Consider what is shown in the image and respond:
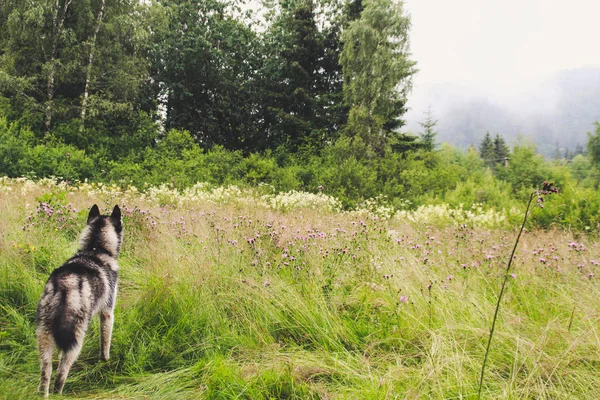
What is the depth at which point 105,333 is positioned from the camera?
237cm

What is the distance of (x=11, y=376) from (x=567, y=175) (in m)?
15.5

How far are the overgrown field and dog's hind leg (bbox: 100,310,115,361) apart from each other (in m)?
0.09

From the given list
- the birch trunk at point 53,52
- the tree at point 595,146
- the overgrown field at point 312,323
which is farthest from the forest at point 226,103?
the tree at point 595,146

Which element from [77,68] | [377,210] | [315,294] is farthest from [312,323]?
[77,68]

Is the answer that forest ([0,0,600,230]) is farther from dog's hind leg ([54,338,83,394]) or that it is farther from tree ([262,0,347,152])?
dog's hind leg ([54,338,83,394])

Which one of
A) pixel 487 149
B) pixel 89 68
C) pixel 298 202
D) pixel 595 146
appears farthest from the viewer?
pixel 487 149

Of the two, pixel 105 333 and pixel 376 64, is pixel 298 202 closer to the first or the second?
pixel 105 333

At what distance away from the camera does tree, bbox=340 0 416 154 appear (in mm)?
18672

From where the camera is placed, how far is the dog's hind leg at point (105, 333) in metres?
2.35

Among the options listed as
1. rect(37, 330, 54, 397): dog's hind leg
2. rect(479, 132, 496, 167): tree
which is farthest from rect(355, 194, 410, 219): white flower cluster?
rect(479, 132, 496, 167): tree

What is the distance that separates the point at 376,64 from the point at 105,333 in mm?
19478

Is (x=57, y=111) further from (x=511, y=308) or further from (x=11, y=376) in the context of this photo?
(x=511, y=308)

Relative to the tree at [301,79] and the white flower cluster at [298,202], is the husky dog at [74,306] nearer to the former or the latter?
the white flower cluster at [298,202]

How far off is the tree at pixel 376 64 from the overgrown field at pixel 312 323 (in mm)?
15279
